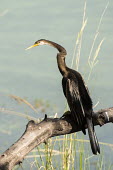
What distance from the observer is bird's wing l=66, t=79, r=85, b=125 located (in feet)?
12.3

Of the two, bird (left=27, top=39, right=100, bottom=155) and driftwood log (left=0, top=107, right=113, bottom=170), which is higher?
bird (left=27, top=39, right=100, bottom=155)

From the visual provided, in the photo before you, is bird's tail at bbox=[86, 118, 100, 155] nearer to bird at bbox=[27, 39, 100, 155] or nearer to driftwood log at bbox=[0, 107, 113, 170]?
bird at bbox=[27, 39, 100, 155]

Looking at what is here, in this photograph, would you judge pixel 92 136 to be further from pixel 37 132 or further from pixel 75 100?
pixel 37 132

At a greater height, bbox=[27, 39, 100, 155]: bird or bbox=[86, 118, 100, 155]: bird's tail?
bbox=[27, 39, 100, 155]: bird

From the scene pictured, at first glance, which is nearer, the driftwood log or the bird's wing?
the driftwood log

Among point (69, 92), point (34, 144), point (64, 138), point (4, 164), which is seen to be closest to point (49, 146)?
point (64, 138)

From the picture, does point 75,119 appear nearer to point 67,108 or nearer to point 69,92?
point 69,92

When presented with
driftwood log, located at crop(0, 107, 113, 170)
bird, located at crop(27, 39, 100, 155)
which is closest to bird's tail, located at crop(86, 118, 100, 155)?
bird, located at crop(27, 39, 100, 155)

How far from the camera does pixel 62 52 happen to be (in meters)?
4.04

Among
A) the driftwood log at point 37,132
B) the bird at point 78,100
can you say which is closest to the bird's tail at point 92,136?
the bird at point 78,100

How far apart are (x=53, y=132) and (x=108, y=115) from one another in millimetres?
502

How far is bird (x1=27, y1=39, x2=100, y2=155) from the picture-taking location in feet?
12.3

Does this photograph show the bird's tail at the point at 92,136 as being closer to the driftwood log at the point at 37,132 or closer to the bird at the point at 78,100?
the bird at the point at 78,100

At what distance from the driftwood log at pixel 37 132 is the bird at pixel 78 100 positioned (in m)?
0.07
